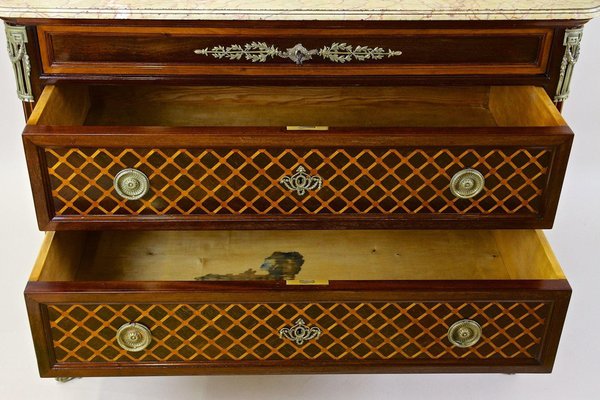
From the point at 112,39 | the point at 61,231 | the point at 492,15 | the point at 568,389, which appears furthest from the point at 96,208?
the point at 568,389

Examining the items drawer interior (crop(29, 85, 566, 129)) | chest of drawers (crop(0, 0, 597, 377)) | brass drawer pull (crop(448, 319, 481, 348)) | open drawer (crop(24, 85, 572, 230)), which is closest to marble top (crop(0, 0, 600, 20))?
chest of drawers (crop(0, 0, 597, 377))

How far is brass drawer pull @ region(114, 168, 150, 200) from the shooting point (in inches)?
62.1

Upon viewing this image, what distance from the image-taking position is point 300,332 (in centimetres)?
164

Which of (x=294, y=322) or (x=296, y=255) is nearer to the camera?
(x=294, y=322)

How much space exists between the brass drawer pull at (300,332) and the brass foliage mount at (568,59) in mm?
574

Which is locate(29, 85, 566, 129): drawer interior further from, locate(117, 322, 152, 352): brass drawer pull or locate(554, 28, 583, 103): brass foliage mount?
locate(117, 322, 152, 352): brass drawer pull

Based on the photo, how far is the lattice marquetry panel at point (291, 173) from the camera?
1.57m

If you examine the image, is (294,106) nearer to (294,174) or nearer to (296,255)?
(296,255)

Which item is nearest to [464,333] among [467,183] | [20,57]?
[467,183]

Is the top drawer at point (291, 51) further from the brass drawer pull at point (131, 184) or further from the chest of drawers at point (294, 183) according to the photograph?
the brass drawer pull at point (131, 184)

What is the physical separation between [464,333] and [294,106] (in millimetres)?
622

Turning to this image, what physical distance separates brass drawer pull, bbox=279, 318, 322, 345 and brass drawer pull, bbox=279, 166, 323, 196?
22 centimetres

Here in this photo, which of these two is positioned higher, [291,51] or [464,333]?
[291,51]

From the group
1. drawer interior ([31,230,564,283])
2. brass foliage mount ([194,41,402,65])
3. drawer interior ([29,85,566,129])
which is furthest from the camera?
drawer interior ([29,85,566,129])
